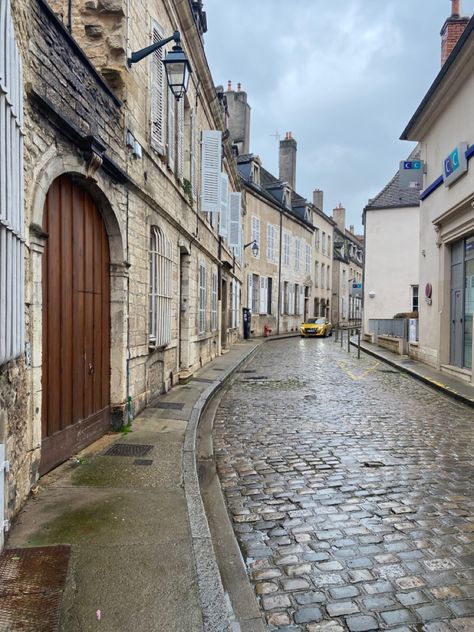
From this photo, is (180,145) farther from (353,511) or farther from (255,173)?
(255,173)

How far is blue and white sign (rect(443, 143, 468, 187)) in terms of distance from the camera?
1012 cm

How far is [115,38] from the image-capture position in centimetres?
600

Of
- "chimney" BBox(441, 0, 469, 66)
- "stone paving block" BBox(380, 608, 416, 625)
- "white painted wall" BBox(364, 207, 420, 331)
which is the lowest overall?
"stone paving block" BBox(380, 608, 416, 625)

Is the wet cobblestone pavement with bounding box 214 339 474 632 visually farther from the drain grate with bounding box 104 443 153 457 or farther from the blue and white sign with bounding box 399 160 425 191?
the blue and white sign with bounding box 399 160 425 191

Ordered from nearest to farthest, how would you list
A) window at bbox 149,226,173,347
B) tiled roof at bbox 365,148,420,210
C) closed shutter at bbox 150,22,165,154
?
closed shutter at bbox 150,22,165,154 < window at bbox 149,226,173,347 < tiled roof at bbox 365,148,420,210

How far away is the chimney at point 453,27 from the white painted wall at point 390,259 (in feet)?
43.2

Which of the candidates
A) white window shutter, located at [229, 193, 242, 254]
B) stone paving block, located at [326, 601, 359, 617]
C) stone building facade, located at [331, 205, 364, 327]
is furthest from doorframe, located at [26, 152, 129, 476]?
stone building facade, located at [331, 205, 364, 327]

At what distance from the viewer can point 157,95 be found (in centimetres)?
768

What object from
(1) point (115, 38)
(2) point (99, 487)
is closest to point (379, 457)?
(2) point (99, 487)

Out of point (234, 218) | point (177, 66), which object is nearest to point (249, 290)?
point (234, 218)

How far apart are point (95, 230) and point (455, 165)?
8.49 metres

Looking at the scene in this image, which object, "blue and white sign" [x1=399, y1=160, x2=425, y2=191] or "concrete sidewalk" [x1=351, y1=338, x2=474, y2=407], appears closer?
"concrete sidewalk" [x1=351, y1=338, x2=474, y2=407]

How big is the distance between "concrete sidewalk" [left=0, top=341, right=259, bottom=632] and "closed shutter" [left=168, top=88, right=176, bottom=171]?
5.56m

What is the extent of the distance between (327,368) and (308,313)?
24978mm
